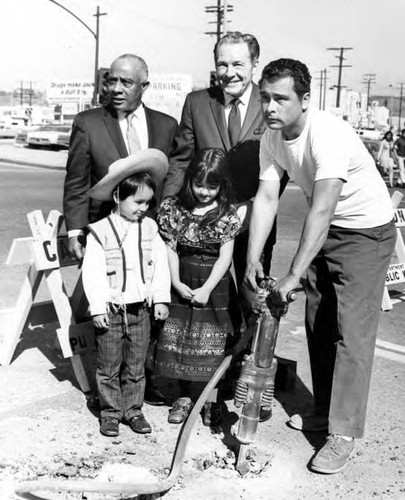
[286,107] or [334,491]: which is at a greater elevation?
[286,107]

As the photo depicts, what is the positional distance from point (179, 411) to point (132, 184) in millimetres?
1272

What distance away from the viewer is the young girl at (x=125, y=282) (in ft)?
12.4

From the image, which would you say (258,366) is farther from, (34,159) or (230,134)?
(34,159)

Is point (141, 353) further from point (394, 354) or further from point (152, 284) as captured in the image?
point (394, 354)

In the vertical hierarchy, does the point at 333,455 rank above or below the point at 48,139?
below

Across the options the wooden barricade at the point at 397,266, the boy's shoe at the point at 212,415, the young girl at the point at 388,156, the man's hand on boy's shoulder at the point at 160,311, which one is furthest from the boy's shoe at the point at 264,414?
the young girl at the point at 388,156

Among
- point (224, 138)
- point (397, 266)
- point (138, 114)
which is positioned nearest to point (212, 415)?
point (224, 138)

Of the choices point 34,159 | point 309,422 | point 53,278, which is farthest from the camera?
point 34,159

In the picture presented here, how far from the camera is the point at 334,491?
327 cm

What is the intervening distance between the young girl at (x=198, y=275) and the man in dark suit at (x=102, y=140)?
469 millimetres

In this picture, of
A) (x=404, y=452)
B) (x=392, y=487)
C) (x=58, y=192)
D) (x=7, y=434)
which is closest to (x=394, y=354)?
(x=404, y=452)

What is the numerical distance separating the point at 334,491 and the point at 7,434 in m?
1.67

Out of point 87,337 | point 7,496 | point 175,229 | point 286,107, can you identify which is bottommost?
point 7,496

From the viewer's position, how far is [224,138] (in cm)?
423
